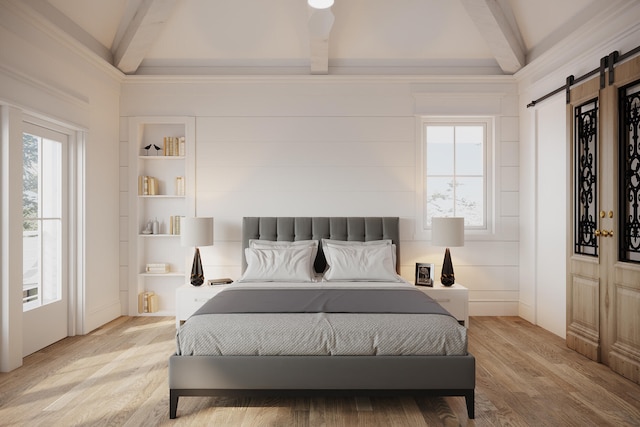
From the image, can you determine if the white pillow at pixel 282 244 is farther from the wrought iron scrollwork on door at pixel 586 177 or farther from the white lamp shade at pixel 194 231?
A: the wrought iron scrollwork on door at pixel 586 177

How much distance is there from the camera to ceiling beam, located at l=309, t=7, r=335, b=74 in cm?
399

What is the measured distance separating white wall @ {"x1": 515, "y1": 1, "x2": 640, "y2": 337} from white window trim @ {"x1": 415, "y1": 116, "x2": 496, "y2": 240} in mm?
314

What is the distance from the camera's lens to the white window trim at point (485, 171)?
15.9ft

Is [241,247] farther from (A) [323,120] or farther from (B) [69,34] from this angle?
(B) [69,34]

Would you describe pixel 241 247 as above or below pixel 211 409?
above

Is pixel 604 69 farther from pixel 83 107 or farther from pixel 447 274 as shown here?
pixel 83 107

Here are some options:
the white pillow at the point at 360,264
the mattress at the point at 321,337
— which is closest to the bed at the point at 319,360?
the mattress at the point at 321,337

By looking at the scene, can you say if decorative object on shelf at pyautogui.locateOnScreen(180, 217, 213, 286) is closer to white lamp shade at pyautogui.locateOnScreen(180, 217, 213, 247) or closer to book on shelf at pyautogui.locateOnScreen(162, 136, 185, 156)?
white lamp shade at pyautogui.locateOnScreen(180, 217, 213, 247)

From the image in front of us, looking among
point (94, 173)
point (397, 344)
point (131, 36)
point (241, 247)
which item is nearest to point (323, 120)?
point (241, 247)

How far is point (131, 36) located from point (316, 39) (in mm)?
1866

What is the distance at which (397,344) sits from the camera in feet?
8.21

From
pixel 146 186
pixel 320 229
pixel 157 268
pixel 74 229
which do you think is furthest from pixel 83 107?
pixel 320 229

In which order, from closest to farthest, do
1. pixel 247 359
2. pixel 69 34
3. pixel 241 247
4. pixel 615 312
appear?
pixel 247 359 → pixel 615 312 → pixel 69 34 → pixel 241 247

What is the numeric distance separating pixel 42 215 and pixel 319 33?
9.77 feet
